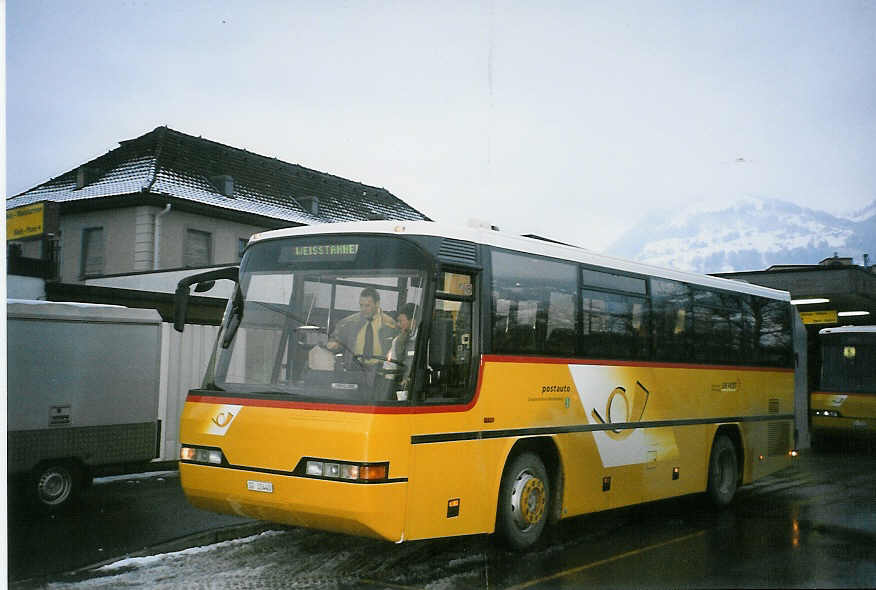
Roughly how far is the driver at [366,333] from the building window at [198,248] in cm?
1462

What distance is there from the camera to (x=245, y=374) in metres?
8.13

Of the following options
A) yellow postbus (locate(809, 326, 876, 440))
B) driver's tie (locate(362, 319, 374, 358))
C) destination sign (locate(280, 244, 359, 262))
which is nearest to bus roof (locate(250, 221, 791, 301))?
destination sign (locate(280, 244, 359, 262))

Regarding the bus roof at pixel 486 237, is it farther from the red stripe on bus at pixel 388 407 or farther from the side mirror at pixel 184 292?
the red stripe on bus at pixel 388 407

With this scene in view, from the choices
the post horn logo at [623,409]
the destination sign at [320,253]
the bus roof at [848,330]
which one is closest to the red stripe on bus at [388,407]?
the post horn logo at [623,409]

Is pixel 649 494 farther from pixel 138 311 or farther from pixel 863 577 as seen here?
pixel 138 311

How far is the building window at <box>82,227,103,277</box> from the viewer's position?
62.7ft

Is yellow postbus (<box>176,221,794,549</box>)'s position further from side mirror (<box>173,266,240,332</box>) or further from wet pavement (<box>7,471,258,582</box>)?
wet pavement (<box>7,471,258,582</box>)

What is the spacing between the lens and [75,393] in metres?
11.3

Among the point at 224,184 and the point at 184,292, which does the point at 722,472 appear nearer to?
the point at 184,292

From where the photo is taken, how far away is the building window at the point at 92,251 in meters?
19.1

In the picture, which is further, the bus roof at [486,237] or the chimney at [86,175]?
the chimney at [86,175]

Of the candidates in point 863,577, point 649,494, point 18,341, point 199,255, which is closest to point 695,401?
point 649,494

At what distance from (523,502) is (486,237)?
2.53 metres

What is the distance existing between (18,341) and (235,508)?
465 cm
